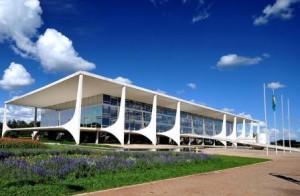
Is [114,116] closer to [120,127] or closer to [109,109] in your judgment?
[109,109]

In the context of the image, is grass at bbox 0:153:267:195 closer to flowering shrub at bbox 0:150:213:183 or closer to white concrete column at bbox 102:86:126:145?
flowering shrub at bbox 0:150:213:183

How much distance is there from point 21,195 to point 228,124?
89346mm

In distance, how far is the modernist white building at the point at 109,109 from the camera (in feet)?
144

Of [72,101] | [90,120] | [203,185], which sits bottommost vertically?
[203,185]

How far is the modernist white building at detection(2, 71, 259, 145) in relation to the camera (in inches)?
1732

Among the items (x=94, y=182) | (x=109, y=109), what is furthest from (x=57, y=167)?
(x=109, y=109)

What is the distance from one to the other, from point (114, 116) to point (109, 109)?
5.04 feet

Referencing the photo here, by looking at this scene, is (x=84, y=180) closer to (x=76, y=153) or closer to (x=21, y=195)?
(x=21, y=195)

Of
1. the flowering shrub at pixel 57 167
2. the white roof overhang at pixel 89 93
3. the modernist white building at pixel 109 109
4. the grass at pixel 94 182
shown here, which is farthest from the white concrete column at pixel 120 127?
the flowering shrub at pixel 57 167

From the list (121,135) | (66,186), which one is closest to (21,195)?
(66,186)

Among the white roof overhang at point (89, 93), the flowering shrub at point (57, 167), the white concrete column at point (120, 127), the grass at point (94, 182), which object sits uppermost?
the white roof overhang at point (89, 93)

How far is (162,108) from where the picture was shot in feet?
213

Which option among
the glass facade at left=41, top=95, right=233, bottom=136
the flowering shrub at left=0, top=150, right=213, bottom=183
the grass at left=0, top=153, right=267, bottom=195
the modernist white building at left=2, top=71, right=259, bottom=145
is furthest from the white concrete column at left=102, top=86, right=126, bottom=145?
the flowering shrub at left=0, top=150, right=213, bottom=183

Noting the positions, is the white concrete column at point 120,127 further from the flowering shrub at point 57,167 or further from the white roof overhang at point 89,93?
the flowering shrub at point 57,167
